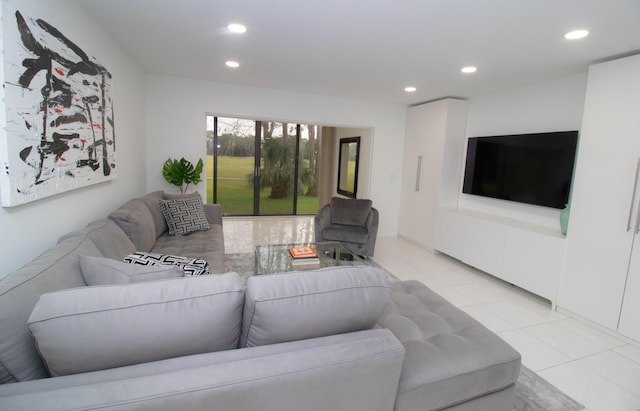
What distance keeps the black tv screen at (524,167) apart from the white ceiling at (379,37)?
73 centimetres

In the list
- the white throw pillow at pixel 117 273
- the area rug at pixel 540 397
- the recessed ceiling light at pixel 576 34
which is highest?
the recessed ceiling light at pixel 576 34

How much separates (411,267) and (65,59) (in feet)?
13.3

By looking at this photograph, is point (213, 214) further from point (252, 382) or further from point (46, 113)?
point (252, 382)

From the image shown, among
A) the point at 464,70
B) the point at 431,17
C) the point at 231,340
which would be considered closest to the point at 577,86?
the point at 464,70

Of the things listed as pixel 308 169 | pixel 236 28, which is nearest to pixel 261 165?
pixel 308 169

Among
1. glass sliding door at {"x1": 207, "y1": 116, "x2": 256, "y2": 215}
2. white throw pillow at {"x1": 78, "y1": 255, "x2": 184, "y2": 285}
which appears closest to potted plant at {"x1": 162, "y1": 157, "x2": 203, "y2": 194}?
glass sliding door at {"x1": 207, "y1": 116, "x2": 256, "y2": 215}

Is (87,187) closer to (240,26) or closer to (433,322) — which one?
(240,26)

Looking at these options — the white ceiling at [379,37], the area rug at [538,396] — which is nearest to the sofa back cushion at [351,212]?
the white ceiling at [379,37]

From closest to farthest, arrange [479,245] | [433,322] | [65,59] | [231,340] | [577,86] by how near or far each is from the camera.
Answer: [231,340] → [433,322] → [65,59] → [577,86] → [479,245]

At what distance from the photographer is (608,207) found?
2.80 meters

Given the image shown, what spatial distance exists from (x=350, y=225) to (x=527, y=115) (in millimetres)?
2703

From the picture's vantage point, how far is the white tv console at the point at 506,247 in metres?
3.28

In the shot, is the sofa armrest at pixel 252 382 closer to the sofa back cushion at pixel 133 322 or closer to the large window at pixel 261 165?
the sofa back cushion at pixel 133 322

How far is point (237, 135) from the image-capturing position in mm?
6785
